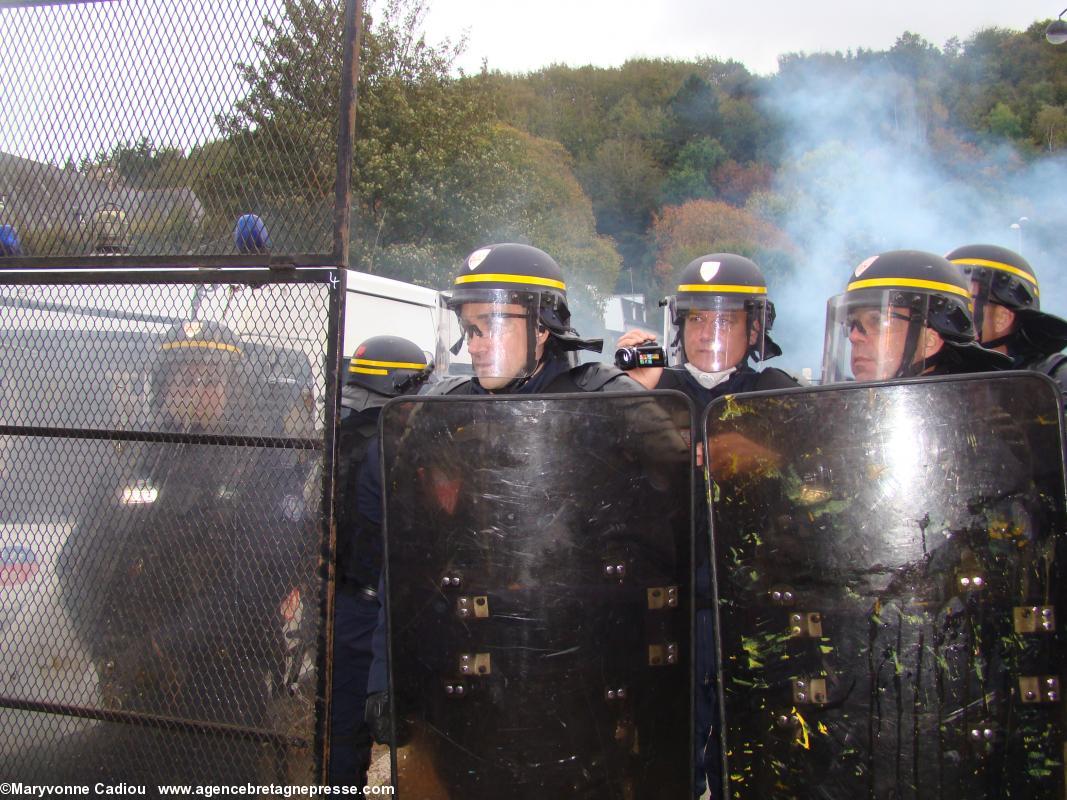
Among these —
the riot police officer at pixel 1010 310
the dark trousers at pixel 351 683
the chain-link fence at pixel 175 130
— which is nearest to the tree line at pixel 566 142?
the chain-link fence at pixel 175 130

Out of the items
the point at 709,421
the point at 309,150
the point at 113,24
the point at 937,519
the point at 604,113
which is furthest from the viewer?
the point at 604,113

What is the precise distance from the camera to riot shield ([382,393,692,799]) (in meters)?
2.05

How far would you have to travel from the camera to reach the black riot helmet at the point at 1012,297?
3.24 metres

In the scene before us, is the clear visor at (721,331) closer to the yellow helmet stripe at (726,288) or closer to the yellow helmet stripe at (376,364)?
the yellow helmet stripe at (726,288)

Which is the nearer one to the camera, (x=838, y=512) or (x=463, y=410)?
(x=838, y=512)

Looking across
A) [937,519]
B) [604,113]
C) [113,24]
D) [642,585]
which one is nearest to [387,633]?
[642,585]

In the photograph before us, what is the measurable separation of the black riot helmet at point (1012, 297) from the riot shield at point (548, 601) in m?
1.99

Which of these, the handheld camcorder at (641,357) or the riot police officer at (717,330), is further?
the handheld camcorder at (641,357)

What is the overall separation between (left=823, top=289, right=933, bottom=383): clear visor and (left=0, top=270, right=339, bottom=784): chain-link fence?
1.54 meters

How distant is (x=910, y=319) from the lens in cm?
238

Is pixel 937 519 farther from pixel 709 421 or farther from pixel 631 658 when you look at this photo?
pixel 631 658

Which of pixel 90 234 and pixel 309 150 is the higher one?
pixel 309 150

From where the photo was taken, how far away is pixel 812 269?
33.2 meters

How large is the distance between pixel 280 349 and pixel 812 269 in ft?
109
